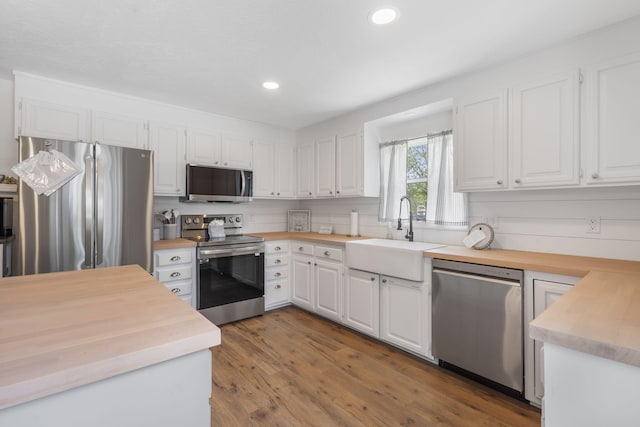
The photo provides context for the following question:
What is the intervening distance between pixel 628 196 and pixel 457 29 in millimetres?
1559

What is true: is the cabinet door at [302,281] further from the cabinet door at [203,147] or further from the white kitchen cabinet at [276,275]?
the cabinet door at [203,147]

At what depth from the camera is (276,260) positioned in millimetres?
3697

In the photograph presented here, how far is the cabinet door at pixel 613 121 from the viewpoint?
1.80m

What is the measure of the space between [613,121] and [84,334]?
8.98 feet

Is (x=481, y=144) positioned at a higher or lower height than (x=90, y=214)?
higher

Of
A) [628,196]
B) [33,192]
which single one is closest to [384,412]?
[628,196]

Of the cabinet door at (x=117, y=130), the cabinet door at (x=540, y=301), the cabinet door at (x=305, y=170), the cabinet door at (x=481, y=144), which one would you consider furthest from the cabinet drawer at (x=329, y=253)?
the cabinet door at (x=117, y=130)

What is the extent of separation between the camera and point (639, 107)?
1781 millimetres

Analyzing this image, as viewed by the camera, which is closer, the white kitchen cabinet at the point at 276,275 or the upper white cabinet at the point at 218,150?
the upper white cabinet at the point at 218,150

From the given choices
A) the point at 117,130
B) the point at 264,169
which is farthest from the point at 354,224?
the point at 117,130

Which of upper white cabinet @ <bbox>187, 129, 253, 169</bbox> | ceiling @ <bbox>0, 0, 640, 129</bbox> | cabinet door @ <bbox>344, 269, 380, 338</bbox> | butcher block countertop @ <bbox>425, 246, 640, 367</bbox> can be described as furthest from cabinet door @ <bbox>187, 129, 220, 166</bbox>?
butcher block countertop @ <bbox>425, 246, 640, 367</bbox>

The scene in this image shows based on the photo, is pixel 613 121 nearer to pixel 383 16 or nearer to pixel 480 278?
pixel 480 278

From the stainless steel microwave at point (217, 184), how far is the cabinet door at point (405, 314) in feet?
6.40

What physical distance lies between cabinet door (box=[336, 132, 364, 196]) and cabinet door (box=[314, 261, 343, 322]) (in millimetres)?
879
